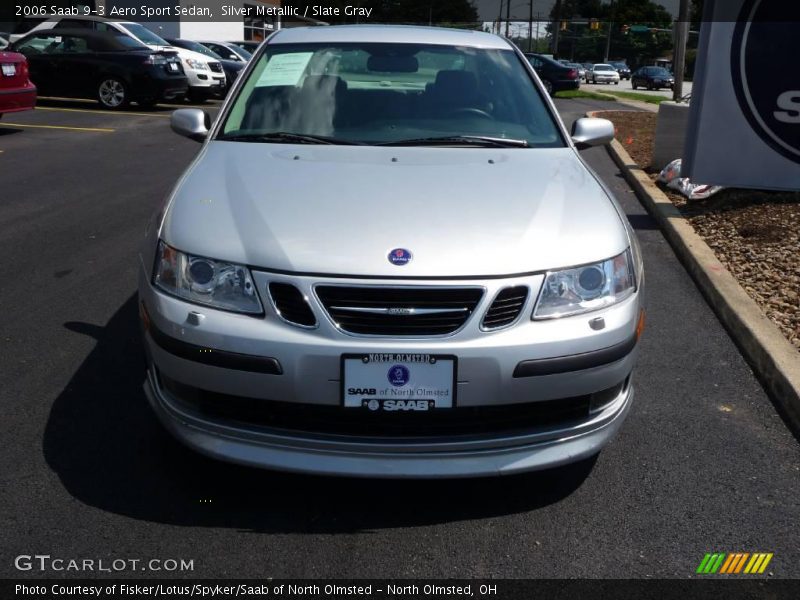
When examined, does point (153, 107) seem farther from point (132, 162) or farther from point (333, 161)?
point (333, 161)

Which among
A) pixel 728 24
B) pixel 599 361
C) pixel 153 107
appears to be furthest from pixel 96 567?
pixel 153 107

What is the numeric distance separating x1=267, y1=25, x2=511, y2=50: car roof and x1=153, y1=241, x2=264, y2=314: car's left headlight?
6.88 ft

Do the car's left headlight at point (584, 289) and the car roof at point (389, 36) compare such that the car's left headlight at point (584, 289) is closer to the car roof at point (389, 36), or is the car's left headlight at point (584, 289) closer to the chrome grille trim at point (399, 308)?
the chrome grille trim at point (399, 308)

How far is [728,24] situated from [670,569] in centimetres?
600

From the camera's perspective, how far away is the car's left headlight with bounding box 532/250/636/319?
2.81 m

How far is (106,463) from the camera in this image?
322 cm

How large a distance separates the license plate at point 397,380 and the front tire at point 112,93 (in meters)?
14.7

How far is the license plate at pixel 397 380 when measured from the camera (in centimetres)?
265

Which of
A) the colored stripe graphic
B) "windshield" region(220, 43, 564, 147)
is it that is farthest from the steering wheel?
the colored stripe graphic

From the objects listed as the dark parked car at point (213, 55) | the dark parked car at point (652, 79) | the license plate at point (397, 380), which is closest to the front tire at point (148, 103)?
the dark parked car at point (213, 55)

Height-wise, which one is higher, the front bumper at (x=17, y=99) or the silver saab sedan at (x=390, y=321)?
the silver saab sedan at (x=390, y=321)

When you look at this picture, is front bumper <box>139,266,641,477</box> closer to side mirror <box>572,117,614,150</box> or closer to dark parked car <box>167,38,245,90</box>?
side mirror <box>572,117,614,150</box>

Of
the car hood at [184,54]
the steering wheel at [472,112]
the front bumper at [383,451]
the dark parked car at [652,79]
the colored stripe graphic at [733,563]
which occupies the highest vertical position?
the steering wheel at [472,112]
